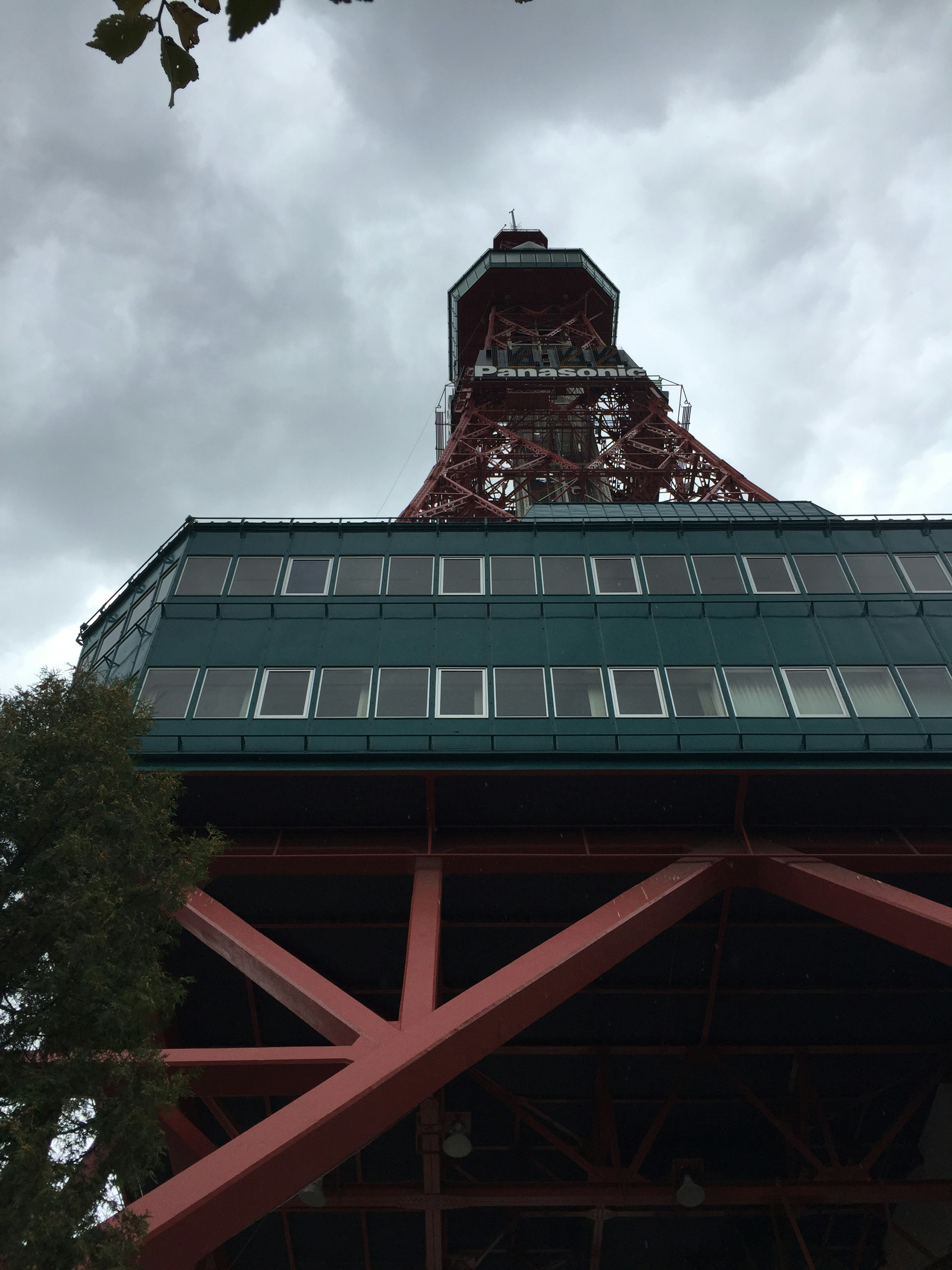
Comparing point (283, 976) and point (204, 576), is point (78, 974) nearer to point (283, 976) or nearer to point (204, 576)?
point (283, 976)

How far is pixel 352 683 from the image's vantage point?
1645cm

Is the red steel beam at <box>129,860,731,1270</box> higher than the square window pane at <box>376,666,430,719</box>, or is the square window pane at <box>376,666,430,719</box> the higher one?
the square window pane at <box>376,666,430,719</box>

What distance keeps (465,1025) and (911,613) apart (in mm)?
11762

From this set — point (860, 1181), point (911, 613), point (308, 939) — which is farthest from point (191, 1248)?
point (911, 613)

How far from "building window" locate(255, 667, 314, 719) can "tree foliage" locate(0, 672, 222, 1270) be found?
239 inches

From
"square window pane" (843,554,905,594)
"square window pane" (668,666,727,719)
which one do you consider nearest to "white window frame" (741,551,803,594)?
"square window pane" (843,554,905,594)

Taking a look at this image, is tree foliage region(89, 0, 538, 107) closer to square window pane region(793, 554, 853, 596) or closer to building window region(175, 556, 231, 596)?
building window region(175, 556, 231, 596)

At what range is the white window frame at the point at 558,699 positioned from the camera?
15758mm

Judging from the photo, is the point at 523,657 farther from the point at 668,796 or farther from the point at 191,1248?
the point at 191,1248

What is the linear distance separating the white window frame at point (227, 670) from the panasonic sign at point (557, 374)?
28.7 m

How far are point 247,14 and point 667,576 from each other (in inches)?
662

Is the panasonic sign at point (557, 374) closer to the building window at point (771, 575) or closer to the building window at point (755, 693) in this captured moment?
the building window at point (771, 575)

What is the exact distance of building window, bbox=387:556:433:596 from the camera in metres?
18.4

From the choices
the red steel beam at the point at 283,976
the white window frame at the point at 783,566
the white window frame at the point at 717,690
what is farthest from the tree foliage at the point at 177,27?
the white window frame at the point at 783,566
